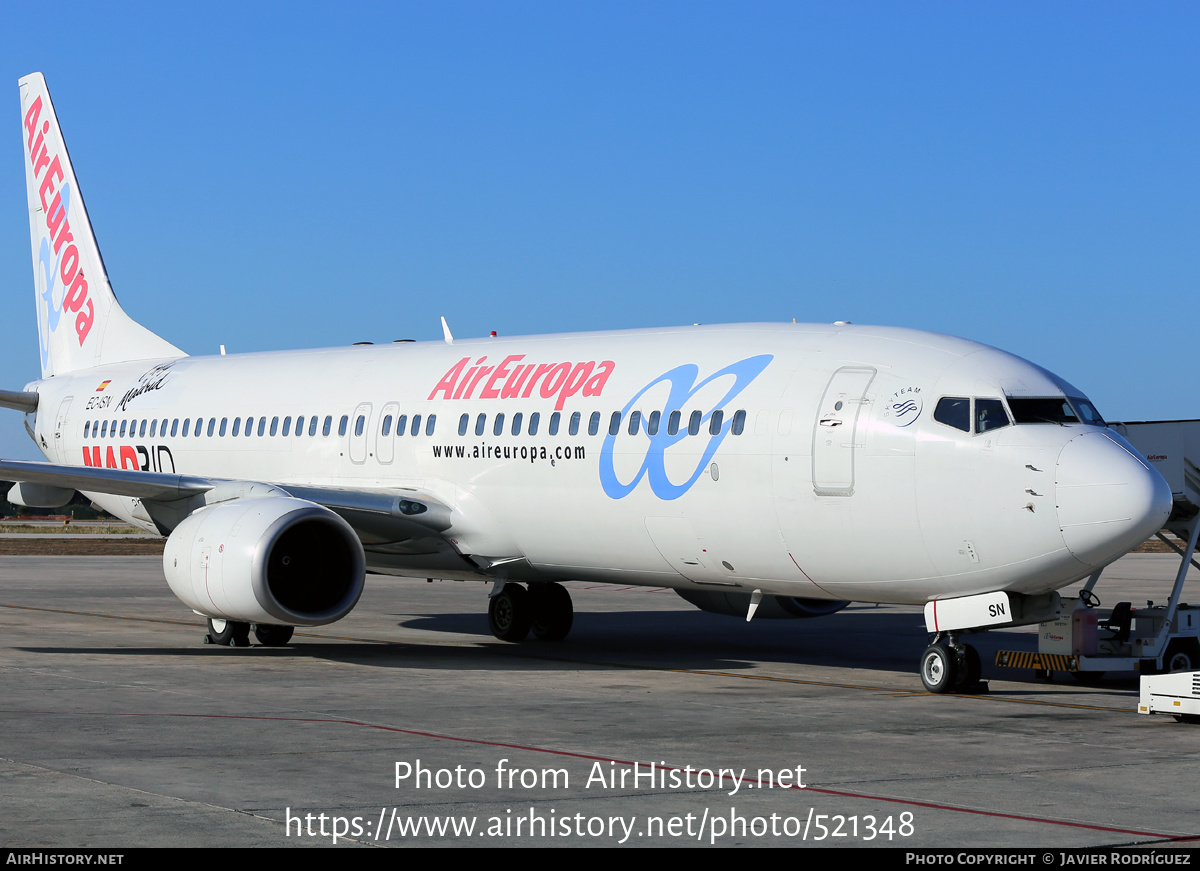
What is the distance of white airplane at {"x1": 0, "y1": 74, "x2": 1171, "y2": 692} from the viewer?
13414mm

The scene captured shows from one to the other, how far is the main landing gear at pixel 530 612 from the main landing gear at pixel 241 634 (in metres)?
2.99

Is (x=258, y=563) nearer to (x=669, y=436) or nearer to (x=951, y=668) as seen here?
(x=669, y=436)

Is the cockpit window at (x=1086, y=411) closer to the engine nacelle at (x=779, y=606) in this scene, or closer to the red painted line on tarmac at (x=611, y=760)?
the engine nacelle at (x=779, y=606)

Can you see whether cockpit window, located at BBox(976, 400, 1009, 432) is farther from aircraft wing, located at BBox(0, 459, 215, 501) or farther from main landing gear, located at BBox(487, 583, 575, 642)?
aircraft wing, located at BBox(0, 459, 215, 501)

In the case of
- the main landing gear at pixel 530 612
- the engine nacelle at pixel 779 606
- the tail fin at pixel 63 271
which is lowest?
the main landing gear at pixel 530 612

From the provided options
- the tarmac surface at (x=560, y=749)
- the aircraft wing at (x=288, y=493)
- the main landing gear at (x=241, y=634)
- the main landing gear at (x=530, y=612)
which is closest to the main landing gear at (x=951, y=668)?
the tarmac surface at (x=560, y=749)

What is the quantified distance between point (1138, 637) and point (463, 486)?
26.3 ft

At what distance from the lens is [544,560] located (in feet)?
56.9

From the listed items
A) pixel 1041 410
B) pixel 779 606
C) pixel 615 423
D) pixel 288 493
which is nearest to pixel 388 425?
pixel 288 493

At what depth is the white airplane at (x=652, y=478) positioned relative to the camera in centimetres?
1341

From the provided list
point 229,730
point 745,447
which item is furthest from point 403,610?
point 229,730

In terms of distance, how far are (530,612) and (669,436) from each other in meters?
5.68

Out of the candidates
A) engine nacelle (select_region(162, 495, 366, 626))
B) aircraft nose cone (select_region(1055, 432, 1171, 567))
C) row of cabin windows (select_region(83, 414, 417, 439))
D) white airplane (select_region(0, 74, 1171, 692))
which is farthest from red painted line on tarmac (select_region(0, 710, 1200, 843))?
row of cabin windows (select_region(83, 414, 417, 439))

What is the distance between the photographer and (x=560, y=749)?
35.0ft
